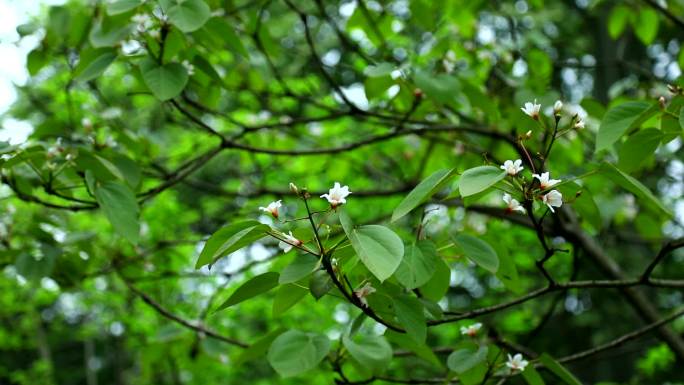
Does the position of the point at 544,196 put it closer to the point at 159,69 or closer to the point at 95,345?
the point at 159,69

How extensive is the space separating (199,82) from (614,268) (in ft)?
5.37

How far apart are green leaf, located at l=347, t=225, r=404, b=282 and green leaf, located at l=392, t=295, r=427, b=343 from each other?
0.71ft

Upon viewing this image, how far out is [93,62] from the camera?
73.1 inches

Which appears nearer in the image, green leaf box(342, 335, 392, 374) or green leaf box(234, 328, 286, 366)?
green leaf box(342, 335, 392, 374)

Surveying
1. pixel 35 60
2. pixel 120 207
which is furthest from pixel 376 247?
pixel 35 60

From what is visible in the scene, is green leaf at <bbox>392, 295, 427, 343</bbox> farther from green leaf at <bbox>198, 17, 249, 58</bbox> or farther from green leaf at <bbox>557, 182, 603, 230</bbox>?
green leaf at <bbox>198, 17, 249, 58</bbox>

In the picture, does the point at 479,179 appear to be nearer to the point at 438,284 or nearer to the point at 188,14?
the point at 438,284

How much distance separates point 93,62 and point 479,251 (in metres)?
1.14

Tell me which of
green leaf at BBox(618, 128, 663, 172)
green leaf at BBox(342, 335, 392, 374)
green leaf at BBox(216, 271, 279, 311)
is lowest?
green leaf at BBox(342, 335, 392, 374)

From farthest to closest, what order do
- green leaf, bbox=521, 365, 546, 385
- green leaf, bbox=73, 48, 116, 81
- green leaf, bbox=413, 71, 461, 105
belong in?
green leaf, bbox=413, 71, 461, 105 → green leaf, bbox=73, 48, 116, 81 → green leaf, bbox=521, 365, 546, 385

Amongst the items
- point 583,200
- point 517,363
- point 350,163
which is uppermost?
point 583,200

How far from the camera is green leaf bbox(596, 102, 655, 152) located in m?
1.39

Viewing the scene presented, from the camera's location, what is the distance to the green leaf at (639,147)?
1397mm

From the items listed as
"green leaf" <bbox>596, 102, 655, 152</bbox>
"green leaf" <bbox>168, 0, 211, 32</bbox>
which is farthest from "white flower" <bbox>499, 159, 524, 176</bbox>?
"green leaf" <bbox>168, 0, 211, 32</bbox>
